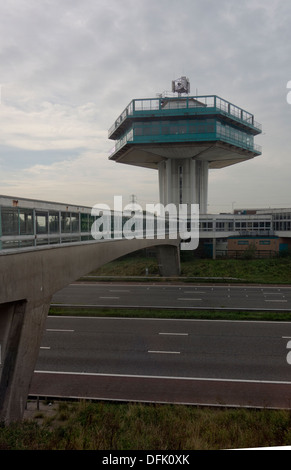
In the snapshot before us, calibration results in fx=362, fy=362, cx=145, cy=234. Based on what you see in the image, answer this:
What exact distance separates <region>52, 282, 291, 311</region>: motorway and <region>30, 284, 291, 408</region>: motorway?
13.3 feet

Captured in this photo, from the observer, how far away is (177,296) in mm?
28312

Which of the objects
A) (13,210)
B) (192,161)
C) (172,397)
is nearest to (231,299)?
(172,397)

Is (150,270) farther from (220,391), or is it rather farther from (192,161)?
(220,391)

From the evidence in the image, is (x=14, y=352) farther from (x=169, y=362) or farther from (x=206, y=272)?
(x=206, y=272)

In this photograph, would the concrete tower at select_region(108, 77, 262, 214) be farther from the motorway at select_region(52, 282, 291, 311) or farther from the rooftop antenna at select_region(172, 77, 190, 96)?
the motorway at select_region(52, 282, 291, 311)

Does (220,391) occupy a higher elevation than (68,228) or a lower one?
lower

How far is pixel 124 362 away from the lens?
14.9 metres

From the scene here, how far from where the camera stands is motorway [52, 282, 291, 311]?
25062 mm

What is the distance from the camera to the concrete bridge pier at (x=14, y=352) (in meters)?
8.75

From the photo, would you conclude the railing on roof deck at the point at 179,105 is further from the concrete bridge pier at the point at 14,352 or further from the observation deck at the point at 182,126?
the concrete bridge pier at the point at 14,352

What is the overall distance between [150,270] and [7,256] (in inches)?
1351

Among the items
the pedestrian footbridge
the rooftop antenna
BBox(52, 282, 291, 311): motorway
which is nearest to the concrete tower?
the rooftop antenna

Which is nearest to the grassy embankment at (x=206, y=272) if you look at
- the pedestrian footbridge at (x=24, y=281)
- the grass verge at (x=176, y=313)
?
the grass verge at (x=176, y=313)

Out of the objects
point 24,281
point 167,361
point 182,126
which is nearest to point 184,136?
point 182,126
